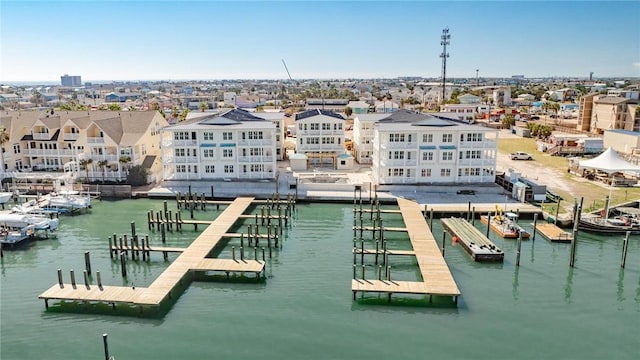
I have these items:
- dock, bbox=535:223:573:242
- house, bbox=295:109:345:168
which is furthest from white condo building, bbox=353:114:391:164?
dock, bbox=535:223:573:242

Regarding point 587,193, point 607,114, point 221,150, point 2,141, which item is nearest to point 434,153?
point 587,193

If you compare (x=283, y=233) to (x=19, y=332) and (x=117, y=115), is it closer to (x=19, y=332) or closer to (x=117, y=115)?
(x=19, y=332)

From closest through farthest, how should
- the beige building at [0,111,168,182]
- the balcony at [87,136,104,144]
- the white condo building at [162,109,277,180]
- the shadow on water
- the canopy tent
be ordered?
the shadow on water
the canopy tent
the white condo building at [162,109,277,180]
the balcony at [87,136,104,144]
the beige building at [0,111,168,182]

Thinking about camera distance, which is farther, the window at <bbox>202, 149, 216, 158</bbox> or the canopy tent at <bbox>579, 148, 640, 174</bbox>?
the window at <bbox>202, 149, 216, 158</bbox>

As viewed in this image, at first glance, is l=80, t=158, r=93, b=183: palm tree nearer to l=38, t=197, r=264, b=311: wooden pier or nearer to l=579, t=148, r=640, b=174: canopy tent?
l=38, t=197, r=264, b=311: wooden pier

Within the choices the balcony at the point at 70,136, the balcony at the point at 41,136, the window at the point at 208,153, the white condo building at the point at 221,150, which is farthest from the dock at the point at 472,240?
the balcony at the point at 41,136

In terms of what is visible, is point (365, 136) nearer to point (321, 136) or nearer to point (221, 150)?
point (321, 136)

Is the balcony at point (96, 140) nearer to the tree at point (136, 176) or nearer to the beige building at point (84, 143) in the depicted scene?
the beige building at point (84, 143)

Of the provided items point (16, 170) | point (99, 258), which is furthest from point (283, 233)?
point (16, 170)
